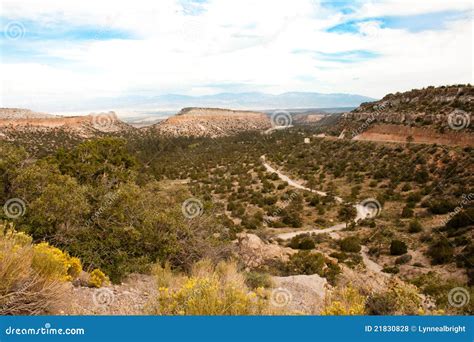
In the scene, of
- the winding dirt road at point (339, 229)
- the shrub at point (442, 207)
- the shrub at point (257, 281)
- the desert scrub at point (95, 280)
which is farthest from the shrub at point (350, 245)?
the desert scrub at point (95, 280)

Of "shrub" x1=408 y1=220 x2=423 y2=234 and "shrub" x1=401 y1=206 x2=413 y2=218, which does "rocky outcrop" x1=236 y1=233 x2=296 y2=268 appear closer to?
"shrub" x1=408 y1=220 x2=423 y2=234

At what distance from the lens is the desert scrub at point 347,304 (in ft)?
16.3

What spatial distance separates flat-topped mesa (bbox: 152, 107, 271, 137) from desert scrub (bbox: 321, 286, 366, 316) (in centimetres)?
10294

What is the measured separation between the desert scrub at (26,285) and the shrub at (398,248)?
55.3 ft

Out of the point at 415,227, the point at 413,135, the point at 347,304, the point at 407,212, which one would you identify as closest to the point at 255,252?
the point at 347,304

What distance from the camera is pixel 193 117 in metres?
126

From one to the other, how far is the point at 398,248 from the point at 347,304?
14.5 m

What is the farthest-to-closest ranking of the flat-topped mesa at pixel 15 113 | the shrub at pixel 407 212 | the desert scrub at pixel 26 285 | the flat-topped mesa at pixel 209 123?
the flat-topped mesa at pixel 209 123
the flat-topped mesa at pixel 15 113
the shrub at pixel 407 212
the desert scrub at pixel 26 285

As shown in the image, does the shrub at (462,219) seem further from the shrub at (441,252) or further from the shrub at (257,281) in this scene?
the shrub at (257,281)

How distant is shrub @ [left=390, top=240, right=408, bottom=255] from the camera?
1900cm

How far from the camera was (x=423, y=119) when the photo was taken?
43.1 m

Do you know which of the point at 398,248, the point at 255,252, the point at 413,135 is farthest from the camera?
the point at 413,135

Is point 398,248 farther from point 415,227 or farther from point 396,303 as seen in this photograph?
point 396,303

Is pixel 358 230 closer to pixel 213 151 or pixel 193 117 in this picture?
pixel 213 151
